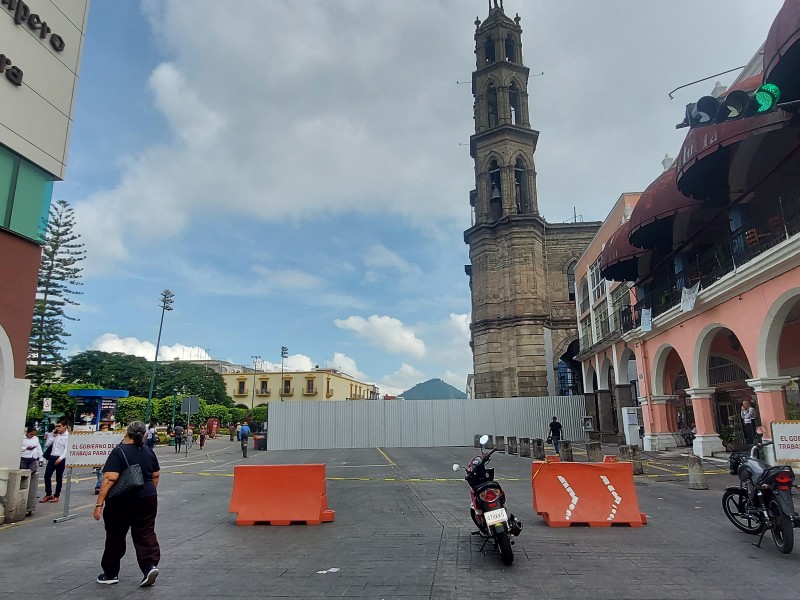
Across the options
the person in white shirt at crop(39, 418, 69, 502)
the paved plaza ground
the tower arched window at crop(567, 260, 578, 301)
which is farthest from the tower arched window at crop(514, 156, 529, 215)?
the person in white shirt at crop(39, 418, 69, 502)

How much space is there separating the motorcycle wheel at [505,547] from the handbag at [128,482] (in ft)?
12.5

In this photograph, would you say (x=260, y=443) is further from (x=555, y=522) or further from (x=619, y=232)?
(x=555, y=522)

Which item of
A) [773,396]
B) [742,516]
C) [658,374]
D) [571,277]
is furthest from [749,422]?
[571,277]

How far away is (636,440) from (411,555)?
19.8 meters

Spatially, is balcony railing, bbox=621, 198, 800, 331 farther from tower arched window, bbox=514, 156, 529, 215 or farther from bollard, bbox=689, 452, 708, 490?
tower arched window, bbox=514, 156, 529, 215

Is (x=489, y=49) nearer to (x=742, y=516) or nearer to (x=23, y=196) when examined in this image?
(x=23, y=196)

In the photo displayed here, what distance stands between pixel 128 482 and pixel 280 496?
3.50m

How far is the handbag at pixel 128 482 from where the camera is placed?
5.38 m

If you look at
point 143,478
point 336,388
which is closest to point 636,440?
point 143,478

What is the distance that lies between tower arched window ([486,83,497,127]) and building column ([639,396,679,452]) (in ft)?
96.0

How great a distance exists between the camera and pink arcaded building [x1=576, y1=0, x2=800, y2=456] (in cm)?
1198

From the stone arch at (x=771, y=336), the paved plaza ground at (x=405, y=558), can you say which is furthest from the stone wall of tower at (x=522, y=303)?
the paved plaza ground at (x=405, y=558)

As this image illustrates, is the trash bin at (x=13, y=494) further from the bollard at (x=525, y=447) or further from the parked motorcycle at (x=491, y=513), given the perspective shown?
the bollard at (x=525, y=447)

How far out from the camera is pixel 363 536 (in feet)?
24.2
